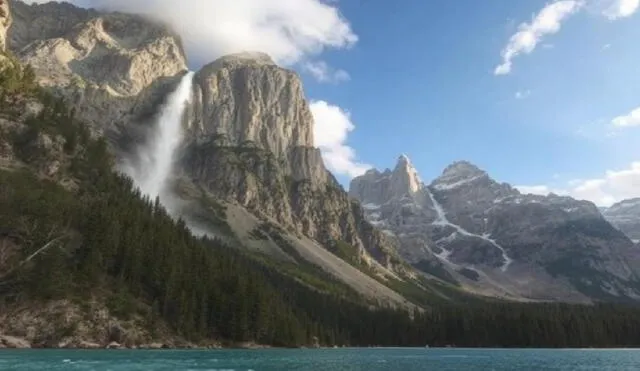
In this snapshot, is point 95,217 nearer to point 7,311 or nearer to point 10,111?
A: point 7,311

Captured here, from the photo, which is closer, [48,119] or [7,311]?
[7,311]

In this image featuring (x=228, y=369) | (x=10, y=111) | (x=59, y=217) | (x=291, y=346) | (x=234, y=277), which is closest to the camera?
(x=228, y=369)

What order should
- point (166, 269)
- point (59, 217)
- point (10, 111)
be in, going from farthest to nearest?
1. point (10, 111)
2. point (166, 269)
3. point (59, 217)

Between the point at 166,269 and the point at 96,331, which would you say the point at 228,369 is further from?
the point at 166,269

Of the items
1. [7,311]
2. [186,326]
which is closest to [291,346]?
[186,326]

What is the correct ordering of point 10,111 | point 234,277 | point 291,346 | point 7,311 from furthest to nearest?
1. point 10,111
2. point 291,346
3. point 234,277
4. point 7,311

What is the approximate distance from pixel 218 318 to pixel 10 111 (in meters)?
104

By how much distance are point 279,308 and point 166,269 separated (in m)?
55.8

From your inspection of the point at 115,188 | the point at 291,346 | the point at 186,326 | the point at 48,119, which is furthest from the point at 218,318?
the point at 48,119

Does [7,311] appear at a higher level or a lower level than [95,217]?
lower

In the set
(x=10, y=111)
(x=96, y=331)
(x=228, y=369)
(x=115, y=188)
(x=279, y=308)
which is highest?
(x=10, y=111)

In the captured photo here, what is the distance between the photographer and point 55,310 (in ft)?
375

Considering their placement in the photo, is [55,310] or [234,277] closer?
[55,310]

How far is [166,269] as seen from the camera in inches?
5797
